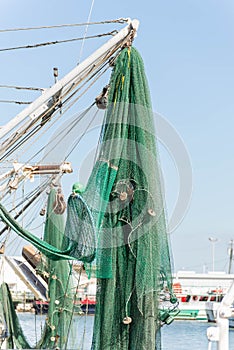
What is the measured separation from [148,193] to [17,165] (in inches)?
155

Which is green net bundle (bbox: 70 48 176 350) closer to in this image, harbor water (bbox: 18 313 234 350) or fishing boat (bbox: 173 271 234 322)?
harbor water (bbox: 18 313 234 350)

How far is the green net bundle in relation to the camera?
586cm

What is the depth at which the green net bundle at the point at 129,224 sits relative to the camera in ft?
19.2

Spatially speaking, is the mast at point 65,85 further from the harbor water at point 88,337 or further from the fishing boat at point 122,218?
the harbor water at point 88,337

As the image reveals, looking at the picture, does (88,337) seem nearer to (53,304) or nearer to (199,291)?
(53,304)

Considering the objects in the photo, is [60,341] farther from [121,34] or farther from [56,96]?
[121,34]

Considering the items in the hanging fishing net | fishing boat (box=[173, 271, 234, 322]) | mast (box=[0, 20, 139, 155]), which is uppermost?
fishing boat (box=[173, 271, 234, 322])

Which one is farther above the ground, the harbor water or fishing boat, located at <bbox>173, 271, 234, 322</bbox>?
fishing boat, located at <bbox>173, 271, 234, 322</bbox>

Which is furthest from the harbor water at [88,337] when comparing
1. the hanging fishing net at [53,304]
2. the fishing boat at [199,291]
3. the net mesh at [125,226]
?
the fishing boat at [199,291]

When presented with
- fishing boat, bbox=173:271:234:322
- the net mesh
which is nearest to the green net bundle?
the net mesh

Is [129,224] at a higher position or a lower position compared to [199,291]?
lower

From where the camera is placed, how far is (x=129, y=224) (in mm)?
6023

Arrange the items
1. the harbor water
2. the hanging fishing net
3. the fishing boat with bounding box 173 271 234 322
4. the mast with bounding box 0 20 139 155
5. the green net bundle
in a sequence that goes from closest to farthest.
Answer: the green net bundle
the mast with bounding box 0 20 139 155
the harbor water
the hanging fishing net
the fishing boat with bounding box 173 271 234 322

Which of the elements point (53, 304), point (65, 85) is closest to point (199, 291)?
point (53, 304)
